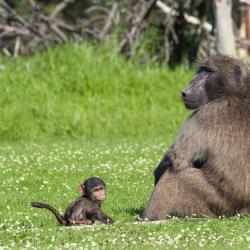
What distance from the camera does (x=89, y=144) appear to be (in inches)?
676

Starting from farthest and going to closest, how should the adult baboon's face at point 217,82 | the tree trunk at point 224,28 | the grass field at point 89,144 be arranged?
the tree trunk at point 224,28 < the adult baboon's face at point 217,82 < the grass field at point 89,144

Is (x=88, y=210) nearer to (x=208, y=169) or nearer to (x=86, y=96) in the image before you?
(x=208, y=169)

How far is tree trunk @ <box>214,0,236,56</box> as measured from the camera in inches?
818

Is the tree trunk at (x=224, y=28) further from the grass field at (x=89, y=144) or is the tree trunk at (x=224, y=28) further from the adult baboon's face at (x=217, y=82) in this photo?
the adult baboon's face at (x=217, y=82)

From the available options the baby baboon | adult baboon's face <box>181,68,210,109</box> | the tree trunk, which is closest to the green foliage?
the baby baboon

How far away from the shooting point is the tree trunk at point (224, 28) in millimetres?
20781

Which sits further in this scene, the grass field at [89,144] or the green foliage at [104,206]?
the grass field at [89,144]

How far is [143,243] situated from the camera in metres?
7.50


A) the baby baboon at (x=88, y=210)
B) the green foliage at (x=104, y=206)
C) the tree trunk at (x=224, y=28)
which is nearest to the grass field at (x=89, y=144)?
the green foliage at (x=104, y=206)

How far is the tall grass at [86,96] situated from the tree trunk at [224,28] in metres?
1.05

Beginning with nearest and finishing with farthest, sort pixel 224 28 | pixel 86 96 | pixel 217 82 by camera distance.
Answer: pixel 217 82 → pixel 86 96 → pixel 224 28

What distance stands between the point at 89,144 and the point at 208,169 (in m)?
8.65

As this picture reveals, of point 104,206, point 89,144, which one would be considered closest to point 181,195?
point 104,206

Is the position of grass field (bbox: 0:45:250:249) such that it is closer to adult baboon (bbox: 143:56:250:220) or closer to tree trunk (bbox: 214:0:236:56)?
adult baboon (bbox: 143:56:250:220)
